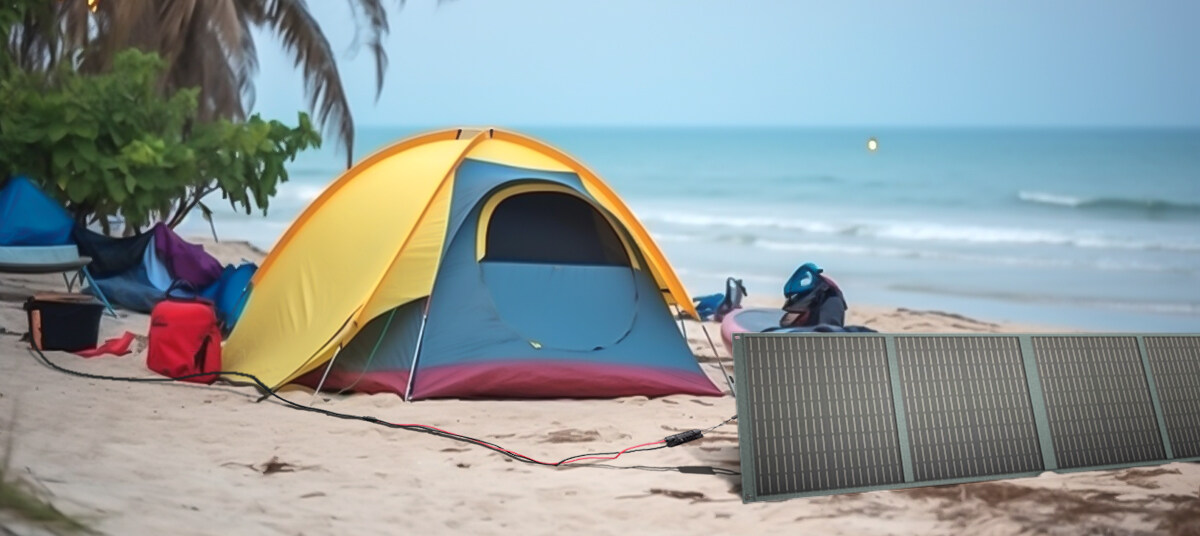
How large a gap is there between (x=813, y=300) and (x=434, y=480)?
272cm

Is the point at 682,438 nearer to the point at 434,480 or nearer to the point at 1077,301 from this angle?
the point at 434,480

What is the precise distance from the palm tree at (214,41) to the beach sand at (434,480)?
27.5 ft

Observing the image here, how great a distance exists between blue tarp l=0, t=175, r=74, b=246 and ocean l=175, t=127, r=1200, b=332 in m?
7.05

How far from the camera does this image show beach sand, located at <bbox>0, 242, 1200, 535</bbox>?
3939mm

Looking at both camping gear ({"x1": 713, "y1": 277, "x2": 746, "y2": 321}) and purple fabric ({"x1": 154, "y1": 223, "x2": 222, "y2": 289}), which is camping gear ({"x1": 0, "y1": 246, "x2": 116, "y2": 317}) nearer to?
purple fabric ({"x1": 154, "y1": 223, "x2": 222, "y2": 289})

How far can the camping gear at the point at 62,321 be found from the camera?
7.04m

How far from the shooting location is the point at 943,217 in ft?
88.9

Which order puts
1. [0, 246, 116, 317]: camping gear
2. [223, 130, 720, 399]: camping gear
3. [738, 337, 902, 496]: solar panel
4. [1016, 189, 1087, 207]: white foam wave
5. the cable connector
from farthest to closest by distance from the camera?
[1016, 189, 1087, 207]: white foam wave
[0, 246, 116, 317]: camping gear
[223, 130, 720, 399]: camping gear
the cable connector
[738, 337, 902, 496]: solar panel

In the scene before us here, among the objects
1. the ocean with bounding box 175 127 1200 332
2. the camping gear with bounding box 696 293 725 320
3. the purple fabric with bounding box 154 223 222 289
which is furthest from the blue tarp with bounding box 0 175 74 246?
the ocean with bounding box 175 127 1200 332

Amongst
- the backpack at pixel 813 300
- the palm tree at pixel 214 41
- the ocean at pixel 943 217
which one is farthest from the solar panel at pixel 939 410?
the palm tree at pixel 214 41

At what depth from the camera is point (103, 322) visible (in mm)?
8328

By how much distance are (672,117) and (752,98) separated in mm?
3456

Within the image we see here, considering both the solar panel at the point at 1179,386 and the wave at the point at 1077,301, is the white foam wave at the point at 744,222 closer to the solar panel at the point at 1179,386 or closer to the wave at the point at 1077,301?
the wave at the point at 1077,301

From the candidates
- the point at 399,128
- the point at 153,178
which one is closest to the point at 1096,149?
the point at 153,178
